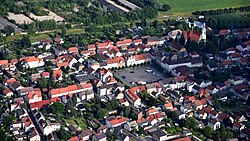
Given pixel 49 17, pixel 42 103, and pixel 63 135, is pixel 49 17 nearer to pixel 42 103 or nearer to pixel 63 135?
pixel 42 103

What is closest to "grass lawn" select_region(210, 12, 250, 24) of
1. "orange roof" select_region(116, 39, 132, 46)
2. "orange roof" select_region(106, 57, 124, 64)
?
"orange roof" select_region(116, 39, 132, 46)

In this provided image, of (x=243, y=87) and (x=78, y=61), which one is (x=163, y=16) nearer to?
(x=78, y=61)

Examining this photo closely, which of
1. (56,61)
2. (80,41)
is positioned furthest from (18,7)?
(56,61)

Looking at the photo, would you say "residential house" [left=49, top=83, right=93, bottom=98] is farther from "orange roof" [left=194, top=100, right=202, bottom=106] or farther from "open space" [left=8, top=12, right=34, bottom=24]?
"open space" [left=8, top=12, right=34, bottom=24]

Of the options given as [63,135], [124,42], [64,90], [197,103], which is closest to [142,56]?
[124,42]

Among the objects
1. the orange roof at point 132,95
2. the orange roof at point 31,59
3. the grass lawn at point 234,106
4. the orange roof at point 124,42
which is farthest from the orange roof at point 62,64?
the grass lawn at point 234,106

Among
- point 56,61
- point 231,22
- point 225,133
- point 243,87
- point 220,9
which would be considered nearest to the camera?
point 225,133
